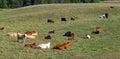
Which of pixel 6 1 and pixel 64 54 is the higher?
pixel 64 54

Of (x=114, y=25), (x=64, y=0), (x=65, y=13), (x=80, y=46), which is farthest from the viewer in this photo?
(x=64, y=0)

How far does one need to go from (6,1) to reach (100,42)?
99219mm

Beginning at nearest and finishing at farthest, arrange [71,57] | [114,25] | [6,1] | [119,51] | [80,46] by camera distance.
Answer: [71,57] → [119,51] → [80,46] → [114,25] → [6,1]

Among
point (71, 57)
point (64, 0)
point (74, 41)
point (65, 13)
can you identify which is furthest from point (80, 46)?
point (64, 0)

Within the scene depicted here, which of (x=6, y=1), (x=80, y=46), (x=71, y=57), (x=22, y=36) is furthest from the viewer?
(x=6, y=1)

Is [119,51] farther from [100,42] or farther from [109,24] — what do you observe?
[109,24]

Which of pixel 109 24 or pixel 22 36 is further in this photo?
pixel 109 24

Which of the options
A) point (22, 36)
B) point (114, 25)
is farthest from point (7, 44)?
point (114, 25)

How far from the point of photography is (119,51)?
2225cm

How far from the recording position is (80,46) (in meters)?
24.3

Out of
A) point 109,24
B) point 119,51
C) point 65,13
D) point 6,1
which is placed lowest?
point 6,1

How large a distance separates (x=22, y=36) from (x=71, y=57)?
6.48m

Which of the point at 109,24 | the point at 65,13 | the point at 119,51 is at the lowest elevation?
the point at 65,13

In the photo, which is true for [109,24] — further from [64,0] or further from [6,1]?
[6,1]
